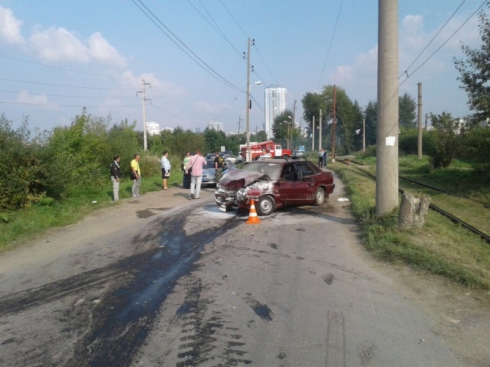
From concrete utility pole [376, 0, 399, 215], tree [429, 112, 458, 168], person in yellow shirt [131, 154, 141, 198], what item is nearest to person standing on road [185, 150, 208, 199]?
person in yellow shirt [131, 154, 141, 198]

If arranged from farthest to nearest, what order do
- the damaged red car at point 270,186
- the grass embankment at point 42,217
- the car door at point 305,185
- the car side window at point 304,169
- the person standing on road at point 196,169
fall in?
the person standing on road at point 196,169
the car side window at point 304,169
the car door at point 305,185
the damaged red car at point 270,186
the grass embankment at point 42,217

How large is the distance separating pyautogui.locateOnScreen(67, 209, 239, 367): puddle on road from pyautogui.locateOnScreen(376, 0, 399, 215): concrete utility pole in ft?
13.3

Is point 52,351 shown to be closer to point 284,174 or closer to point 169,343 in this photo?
point 169,343

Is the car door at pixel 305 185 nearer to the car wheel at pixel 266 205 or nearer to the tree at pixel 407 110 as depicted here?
the car wheel at pixel 266 205

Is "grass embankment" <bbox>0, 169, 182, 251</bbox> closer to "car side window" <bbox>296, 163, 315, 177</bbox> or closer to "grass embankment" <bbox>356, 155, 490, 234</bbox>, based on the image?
"car side window" <bbox>296, 163, 315, 177</bbox>

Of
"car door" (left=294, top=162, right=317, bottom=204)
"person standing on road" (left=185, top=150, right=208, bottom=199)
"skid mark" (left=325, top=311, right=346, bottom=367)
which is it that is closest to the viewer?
"skid mark" (left=325, top=311, right=346, bottom=367)

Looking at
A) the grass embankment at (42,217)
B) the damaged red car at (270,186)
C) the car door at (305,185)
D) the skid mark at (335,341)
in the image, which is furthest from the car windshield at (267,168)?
the skid mark at (335,341)

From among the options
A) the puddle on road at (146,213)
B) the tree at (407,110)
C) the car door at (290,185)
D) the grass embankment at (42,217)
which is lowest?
the puddle on road at (146,213)

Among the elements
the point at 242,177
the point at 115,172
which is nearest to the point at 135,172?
the point at 115,172

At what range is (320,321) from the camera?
533 centimetres

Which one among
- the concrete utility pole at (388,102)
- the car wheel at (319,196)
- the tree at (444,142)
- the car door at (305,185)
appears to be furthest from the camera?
the tree at (444,142)

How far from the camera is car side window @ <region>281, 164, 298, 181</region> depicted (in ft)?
44.5

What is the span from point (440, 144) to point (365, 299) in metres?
23.1

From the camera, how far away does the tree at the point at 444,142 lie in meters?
26.4
